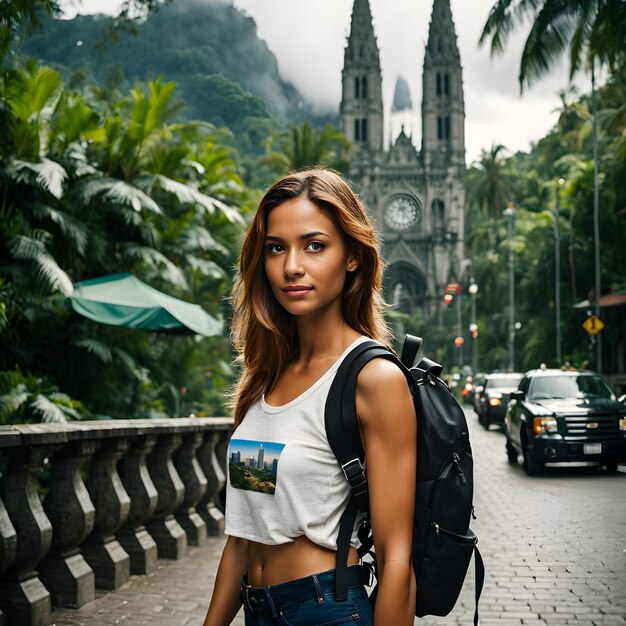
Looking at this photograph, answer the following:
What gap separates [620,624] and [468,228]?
109m

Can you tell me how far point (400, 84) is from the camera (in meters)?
158

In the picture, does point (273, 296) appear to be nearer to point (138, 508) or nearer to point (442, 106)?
point (138, 508)

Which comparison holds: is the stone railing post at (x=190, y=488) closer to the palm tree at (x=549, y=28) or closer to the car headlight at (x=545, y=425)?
the car headlight at (x=545, y=425)

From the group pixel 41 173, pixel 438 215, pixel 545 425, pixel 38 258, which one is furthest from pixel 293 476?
pixel 438 215

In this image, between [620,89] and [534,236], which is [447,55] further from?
[620,89]

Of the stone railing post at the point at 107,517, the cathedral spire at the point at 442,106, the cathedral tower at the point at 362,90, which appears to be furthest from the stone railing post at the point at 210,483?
the cathedral spire at the point at 442,106

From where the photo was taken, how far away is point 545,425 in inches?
127

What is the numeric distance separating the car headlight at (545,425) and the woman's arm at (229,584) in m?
1.23

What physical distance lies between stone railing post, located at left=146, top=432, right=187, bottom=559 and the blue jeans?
518cm

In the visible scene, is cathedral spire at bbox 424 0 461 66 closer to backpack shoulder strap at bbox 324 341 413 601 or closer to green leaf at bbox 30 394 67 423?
green leaf at bbox 30 394 67 423

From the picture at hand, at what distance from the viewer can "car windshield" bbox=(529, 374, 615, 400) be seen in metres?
3.20

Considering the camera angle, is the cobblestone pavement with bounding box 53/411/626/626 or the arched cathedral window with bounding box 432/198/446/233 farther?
the arched cathedral window with bounding box 432/198/446/233

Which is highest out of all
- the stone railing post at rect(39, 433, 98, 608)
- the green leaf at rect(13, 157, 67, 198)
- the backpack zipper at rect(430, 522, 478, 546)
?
the green leaf at rect(13, 157, 67, 198)

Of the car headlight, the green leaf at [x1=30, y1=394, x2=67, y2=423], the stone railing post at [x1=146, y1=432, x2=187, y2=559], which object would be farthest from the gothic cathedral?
the car headlight
